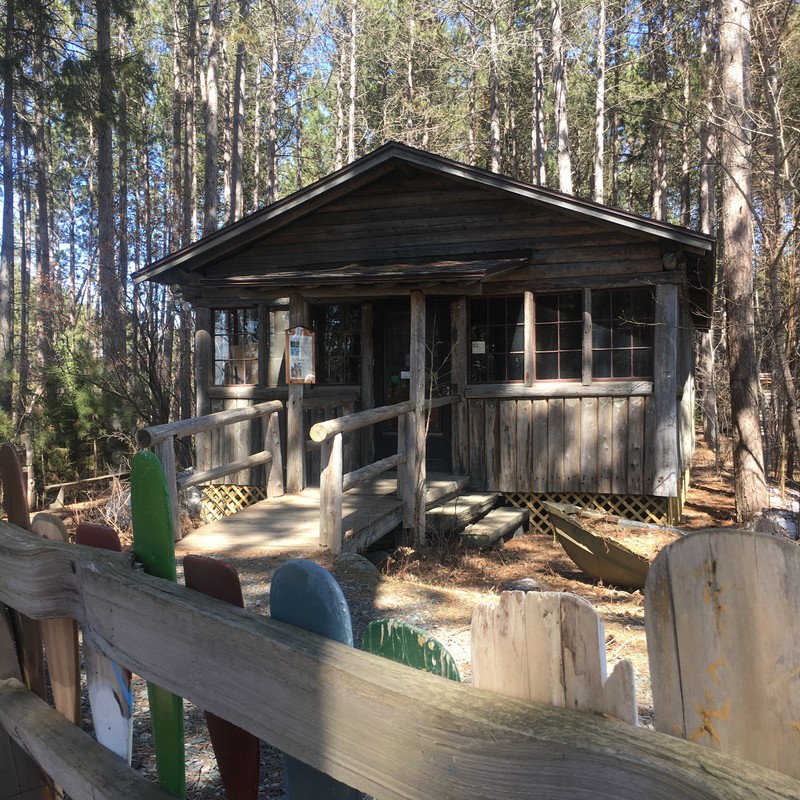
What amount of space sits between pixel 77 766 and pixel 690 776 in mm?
1587

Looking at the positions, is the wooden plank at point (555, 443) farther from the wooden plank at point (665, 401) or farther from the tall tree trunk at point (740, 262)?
the tall tree trunk at point (740, 262)

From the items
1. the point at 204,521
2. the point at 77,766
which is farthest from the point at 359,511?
the point at 77,766

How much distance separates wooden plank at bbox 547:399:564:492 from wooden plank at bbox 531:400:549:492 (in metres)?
0.04

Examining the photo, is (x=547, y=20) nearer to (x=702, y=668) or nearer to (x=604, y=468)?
(x=604, y=468)

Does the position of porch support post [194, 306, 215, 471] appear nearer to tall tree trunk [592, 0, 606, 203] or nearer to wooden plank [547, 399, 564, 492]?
wooden plank [547, 399, 564, 492]

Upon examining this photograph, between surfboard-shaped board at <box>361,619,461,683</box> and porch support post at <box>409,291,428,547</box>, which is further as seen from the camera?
porch support post at <box>409,291,428,547</box>

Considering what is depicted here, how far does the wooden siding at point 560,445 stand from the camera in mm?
9430

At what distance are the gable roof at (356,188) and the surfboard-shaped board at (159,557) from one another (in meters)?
7.89

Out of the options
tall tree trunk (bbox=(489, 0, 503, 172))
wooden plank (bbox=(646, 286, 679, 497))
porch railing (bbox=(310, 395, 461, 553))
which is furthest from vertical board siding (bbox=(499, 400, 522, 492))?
tall tree trunk (bbox=(489, 0, 503, 172))

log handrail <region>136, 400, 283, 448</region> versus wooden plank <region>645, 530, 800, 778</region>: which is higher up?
wooden plank <region>645, 530, 800, 778</region>

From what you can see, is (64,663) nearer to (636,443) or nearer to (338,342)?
(636,443)

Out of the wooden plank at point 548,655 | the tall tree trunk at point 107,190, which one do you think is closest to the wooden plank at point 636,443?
the wooden plank at point 548,655

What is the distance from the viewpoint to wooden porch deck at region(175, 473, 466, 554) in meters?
6.70

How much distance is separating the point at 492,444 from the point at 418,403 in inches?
84.8
